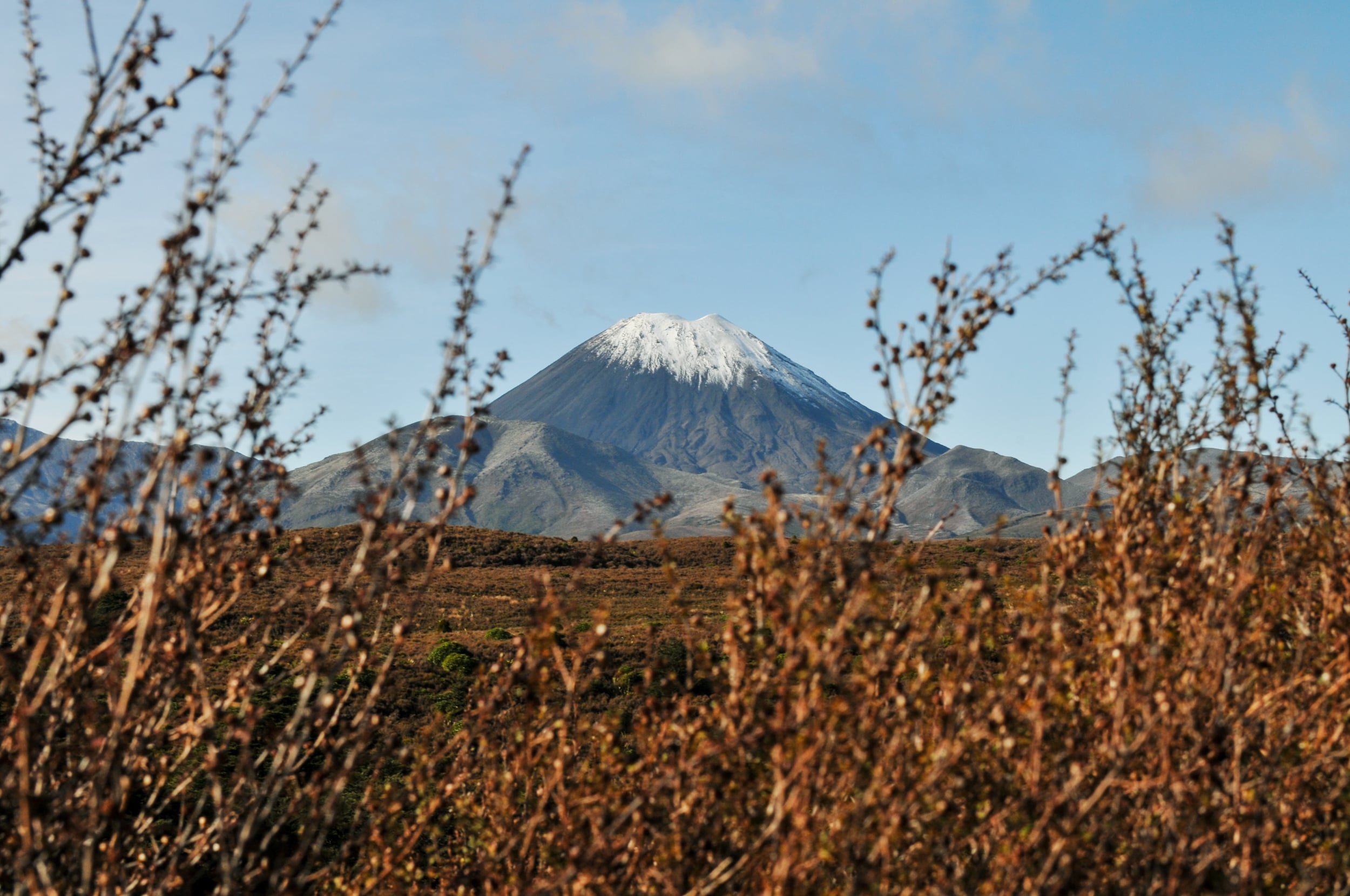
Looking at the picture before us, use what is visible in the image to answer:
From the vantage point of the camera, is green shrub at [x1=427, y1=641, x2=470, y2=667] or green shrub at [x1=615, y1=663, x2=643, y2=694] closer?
green shrub at [x1=615, y1=663, x2=643, y2=694]

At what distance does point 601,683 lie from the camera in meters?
20.7

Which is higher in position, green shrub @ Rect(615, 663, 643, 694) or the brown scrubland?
the brown scrubland

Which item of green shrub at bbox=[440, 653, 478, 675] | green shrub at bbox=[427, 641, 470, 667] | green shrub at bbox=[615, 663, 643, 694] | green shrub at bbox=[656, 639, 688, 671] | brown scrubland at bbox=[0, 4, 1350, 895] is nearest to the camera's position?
brown scrubland at bbox=[0, 4, 1350, 895]

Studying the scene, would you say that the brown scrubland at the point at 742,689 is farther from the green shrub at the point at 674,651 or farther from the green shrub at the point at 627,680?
the green shrub at the point at 674,651

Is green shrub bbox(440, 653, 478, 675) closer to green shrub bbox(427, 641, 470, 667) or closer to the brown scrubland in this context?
green shrub bbox(427, 641, 470, 667)

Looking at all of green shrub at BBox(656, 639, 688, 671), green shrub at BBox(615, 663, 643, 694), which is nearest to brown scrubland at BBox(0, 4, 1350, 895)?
green shrub at BBox(615, 663, 643, 694)

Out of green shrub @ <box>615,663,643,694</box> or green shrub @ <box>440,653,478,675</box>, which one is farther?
green shrub @ <box>440,653,478,675</box>

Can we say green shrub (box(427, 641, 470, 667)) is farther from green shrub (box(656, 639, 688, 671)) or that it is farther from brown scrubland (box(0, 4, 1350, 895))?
brown scrubland (box(0, 4, 1350, 895))

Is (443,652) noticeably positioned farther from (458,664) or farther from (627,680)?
(627,680)

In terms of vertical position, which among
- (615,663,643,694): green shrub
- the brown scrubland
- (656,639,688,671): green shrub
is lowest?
(615,663,643,694): green shrub

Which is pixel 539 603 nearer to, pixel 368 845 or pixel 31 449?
pixel 31 449

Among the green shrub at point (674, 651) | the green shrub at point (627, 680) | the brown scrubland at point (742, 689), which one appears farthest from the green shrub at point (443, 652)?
the brown scrubland at point (742, 689)

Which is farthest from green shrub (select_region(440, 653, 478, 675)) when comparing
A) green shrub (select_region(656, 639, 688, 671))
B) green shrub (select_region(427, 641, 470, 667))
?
green shrub (select_region(656, 639, 688, 671))

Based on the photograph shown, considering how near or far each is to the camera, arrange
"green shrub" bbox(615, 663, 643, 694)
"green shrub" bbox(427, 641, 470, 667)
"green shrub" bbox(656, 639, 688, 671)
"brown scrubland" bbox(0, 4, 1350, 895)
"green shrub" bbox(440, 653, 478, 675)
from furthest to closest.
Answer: "green shrub" bbox(656, 639, 688, 671), "green shrub" bbox(427, 641, 470, 667), "green shrub" bbox(440, 653, 478, 675), "green shrub" bbox(615, 663, 643, 694), "brown scrubland" bbox(0, 4, 1350, 895)
